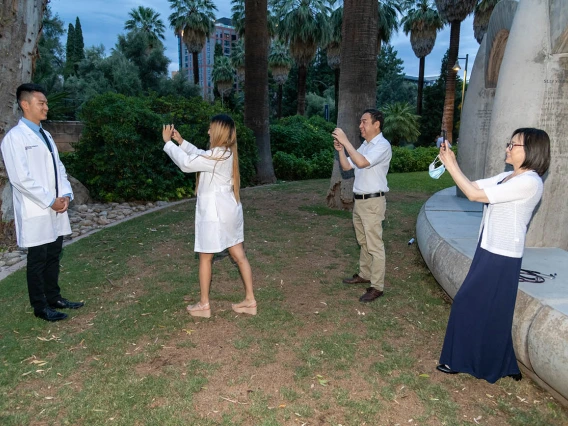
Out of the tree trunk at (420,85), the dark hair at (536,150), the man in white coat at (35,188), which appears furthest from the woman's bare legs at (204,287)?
the tree trunk at (420,85)

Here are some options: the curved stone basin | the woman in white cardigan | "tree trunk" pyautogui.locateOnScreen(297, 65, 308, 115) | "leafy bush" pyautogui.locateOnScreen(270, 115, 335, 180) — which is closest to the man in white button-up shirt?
the curved stone basin

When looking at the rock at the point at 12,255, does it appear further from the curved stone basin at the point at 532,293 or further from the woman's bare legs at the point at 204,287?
the curved stone basin at the point at 532,293

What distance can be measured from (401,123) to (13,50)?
26817 mm

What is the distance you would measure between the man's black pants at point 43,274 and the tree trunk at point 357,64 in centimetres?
623

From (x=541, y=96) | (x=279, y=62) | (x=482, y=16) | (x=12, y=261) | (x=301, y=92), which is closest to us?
(x=541, y=96)

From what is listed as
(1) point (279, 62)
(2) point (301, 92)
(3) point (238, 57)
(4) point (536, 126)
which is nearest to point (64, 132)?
(4) point (536, 126)

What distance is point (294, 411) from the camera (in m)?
3.20

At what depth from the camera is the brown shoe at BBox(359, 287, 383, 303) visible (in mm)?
5129

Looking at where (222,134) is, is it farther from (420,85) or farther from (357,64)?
(420,85)

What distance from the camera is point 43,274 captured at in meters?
4.79

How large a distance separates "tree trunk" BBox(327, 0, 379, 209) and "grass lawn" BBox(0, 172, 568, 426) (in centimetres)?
392

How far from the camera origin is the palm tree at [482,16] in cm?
3031

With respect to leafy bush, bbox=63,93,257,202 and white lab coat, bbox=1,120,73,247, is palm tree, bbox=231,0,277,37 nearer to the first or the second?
leafy bush, bbox=63,93,257,202

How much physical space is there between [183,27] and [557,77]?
38.4 m
